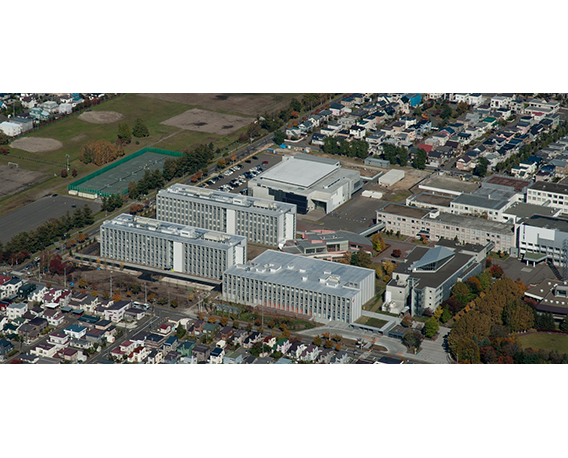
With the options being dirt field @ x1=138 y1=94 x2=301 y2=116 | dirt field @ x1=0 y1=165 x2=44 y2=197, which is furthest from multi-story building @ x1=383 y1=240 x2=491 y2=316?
dirt field @ x1=138 y1=94 x2=301 y2=116

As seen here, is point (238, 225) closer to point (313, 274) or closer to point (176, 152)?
point (313, 274)

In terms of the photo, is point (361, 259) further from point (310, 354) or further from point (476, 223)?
point (310, 354)

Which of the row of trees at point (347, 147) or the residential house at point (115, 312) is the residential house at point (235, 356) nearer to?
the residential house at point (115, 312)

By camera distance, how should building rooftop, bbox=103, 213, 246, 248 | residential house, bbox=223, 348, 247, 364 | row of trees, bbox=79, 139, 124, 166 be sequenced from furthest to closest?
1. row of trees, bbox=79, 139, 124, 166
2. building rooftop, bbox=103, 213, 246, 248
3. residential house, bbox=223, 348, 247, 364

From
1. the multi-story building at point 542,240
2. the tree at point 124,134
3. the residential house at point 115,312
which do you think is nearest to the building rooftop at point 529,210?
the multi-story building at point 542,240

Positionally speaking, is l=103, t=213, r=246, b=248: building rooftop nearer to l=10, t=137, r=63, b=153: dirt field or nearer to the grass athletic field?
the grass athletic field

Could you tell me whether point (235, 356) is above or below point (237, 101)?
below

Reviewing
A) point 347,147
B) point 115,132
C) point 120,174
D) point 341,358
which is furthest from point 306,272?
point 115,132

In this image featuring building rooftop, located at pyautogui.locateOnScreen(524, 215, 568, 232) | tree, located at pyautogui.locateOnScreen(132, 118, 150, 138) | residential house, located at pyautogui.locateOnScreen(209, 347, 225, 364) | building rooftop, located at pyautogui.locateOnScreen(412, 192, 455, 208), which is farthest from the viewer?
tree, located at pyautogui.locateOnScreen(132, 118, 150, 138)
